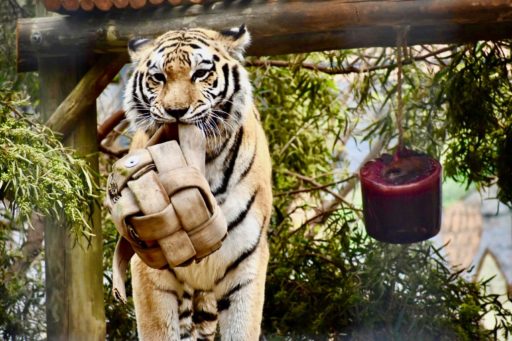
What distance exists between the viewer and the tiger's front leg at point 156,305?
3.64 m

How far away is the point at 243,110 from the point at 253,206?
357 mm

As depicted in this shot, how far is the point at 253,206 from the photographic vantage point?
3684 millimetres

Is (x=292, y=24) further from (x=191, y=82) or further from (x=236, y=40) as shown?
(x=191, y=82)

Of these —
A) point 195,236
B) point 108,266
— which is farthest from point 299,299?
point 195,236

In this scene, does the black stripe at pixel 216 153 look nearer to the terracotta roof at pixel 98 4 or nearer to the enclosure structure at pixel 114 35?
the enclosure structure at pixel 114 35

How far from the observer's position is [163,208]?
2.84 m

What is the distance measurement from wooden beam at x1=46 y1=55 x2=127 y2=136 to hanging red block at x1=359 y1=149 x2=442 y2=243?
116 centimetres

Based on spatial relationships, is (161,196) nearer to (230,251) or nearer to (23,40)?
(230,251)

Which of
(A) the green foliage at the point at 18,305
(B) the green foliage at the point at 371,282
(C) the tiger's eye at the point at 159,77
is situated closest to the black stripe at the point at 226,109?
(C) the tiger's eye at the point at 159,77

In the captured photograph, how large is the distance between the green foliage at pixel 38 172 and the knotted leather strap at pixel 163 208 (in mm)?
967

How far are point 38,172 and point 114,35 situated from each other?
2.19 feet

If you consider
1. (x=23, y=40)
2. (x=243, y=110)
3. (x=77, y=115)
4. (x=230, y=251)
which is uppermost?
(x=23, y=40)

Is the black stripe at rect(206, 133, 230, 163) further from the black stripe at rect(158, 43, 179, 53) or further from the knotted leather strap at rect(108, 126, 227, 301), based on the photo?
the knotted leather strap at rect(108, 126, 227, 301)

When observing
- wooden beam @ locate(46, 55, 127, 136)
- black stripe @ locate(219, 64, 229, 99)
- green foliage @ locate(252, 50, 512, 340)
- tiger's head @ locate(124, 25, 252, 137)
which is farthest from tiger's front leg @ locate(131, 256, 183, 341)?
green foliage @ locate(252, 50, 512, 340)
